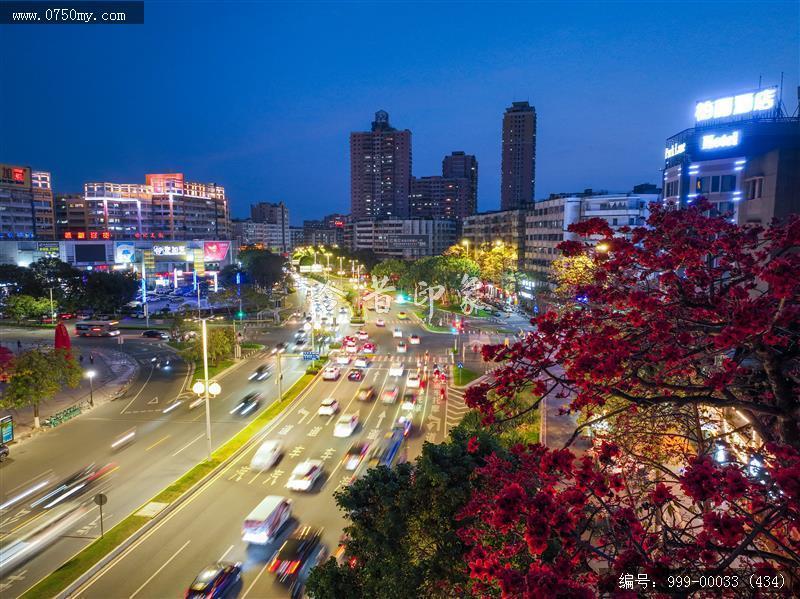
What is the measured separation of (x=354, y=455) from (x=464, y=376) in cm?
1601

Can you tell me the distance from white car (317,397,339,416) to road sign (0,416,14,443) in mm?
14985

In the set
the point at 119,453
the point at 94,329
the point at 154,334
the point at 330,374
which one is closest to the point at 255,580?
the point at 119,453

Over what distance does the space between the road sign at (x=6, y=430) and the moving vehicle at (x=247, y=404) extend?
10.5m

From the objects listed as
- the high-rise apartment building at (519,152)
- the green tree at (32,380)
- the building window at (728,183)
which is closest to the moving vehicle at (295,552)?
the green tree at (32,380)

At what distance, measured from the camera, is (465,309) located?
71500 mm

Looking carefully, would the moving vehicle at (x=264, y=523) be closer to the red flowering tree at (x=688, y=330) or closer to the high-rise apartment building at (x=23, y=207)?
the red flowering tree at (x=688, y=330)

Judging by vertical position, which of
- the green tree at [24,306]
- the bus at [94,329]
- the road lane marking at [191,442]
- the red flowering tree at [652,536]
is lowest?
the road lane marking at [191,442]

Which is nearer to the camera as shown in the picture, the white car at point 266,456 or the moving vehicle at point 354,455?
the white car at point 266,456

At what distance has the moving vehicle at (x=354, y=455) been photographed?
2251 centimetres

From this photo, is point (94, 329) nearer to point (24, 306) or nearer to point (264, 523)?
point (24, 306)

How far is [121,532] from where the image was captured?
16.5 meters

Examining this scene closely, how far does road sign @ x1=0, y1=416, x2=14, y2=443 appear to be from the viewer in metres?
23.1

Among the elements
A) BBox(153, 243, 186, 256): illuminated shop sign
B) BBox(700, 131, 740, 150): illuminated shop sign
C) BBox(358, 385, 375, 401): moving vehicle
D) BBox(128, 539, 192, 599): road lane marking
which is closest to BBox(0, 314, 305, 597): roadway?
BBox(128, 539, 192, 599): road lane marking

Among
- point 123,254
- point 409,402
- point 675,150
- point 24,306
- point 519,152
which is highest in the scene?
point 519,152
